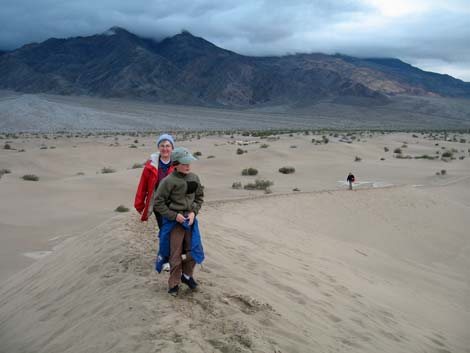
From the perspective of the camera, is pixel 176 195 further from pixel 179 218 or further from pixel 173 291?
pixel 173 291

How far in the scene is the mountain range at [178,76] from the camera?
118m

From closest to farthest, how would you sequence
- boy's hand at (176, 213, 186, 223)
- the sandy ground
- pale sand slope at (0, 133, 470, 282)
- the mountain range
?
the sandy ground → boy's hand at (176, 213, 186, 223) → pale sand slope at (0, 133, 470, 282) → the mountain range

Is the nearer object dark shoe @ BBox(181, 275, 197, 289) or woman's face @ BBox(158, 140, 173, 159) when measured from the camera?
dark shoe @ BBox(181, 275, 197, 289)

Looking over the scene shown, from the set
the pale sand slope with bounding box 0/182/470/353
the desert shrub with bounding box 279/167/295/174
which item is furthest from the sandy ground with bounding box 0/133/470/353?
the desert shrub with bounding box 279/167/295/174

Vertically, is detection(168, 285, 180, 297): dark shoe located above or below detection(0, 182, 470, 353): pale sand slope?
above

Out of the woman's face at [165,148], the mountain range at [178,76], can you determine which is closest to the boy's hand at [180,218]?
the woman's face at [165,148]

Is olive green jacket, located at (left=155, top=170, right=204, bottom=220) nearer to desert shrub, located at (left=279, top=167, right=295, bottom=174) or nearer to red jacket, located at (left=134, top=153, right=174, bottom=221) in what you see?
red jacket, located at (left=134, top=153, right=174, bottom=221)

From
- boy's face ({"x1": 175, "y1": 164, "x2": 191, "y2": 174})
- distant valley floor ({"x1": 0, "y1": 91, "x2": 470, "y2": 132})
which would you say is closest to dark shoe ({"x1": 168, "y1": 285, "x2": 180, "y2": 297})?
boy's face ({"x1": 175, "y1": 164, "x2": 191, "y2": 174})

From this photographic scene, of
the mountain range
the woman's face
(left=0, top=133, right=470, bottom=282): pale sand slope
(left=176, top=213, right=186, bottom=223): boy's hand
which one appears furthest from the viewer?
the mountain range

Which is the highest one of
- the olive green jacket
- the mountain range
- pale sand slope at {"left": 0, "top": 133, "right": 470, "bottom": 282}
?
the mountain range

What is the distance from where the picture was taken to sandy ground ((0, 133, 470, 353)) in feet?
15.0

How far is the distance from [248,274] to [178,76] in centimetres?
12398

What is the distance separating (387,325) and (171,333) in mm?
3067

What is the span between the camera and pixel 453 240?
1198cm
